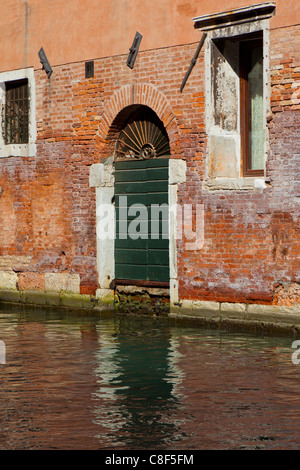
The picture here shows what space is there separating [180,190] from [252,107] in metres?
1.41

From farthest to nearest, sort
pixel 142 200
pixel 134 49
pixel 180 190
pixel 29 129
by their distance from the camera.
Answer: pixel 29 129 → pixel 142 200 → pixel 134 49 → pixel 180 190

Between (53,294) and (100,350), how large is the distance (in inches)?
163

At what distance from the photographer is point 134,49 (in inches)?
476

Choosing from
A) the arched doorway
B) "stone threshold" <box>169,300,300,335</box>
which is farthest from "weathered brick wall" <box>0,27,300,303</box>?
the arched doorway

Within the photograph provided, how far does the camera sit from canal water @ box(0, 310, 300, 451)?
592 cm

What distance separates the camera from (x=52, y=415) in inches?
259

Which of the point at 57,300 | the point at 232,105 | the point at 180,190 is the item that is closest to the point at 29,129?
the point at 57,300

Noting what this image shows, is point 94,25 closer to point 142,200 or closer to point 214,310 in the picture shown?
point 142,200

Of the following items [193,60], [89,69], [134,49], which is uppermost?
[134,49]

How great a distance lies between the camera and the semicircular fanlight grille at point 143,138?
40.2 ft

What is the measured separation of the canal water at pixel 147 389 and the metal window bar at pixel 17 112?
4.04m

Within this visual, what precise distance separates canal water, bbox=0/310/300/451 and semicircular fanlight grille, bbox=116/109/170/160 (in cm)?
252

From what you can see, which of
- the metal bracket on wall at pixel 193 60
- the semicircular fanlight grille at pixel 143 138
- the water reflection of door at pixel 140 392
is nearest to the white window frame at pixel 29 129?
the semicircular fanlight grille at pixel 143 138
